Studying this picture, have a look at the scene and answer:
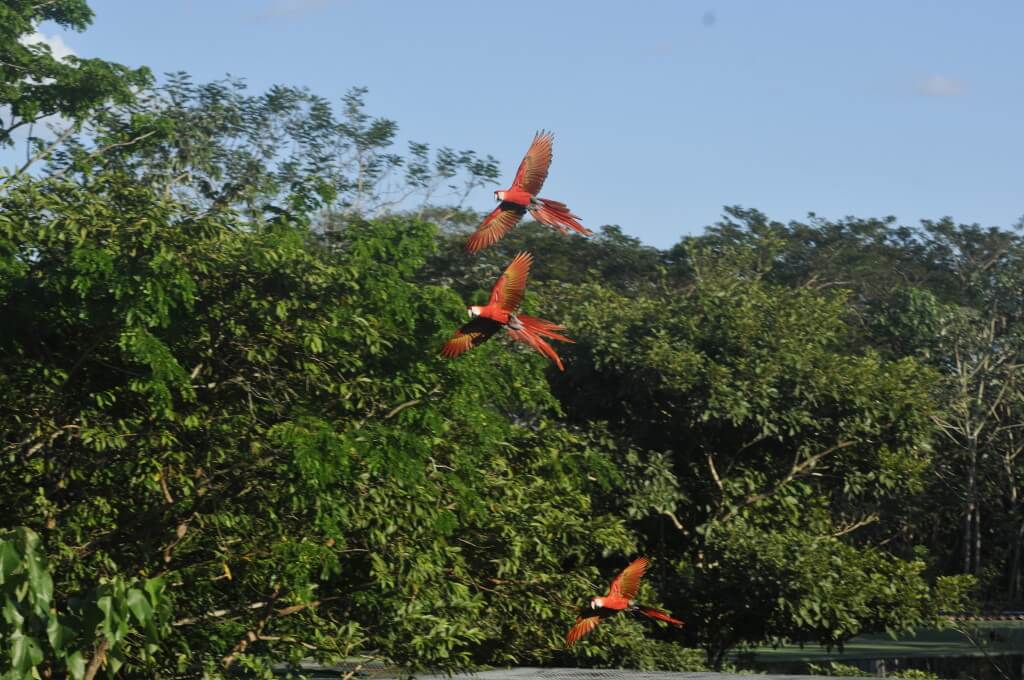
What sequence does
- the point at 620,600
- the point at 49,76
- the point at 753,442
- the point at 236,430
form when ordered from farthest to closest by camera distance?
the point at 49,76 → the point at 753,442 → the point at 236,430 → the point at 620,600

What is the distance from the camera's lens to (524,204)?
509 centimetres

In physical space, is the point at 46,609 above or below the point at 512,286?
below

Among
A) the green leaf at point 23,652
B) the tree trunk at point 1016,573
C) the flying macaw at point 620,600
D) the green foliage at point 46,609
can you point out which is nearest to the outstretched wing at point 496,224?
the green foliage at point 46,609

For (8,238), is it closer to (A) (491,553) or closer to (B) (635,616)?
(A) (491,553)

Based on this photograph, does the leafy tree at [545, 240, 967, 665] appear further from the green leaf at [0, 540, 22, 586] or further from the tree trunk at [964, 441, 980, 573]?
the tree trunk at [964, 441, 980, 573]

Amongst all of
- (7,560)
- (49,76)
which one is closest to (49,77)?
(49,76)

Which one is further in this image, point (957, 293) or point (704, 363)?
point (957, 293)

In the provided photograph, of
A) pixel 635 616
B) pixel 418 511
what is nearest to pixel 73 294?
pixel 418 511

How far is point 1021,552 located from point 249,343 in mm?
27606

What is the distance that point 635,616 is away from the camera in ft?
42.3

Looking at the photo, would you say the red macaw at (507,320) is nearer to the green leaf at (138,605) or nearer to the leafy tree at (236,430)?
the green leaf at (138,605)

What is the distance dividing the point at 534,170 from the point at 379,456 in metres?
3.45

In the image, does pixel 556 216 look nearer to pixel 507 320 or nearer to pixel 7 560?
pixel 507 320

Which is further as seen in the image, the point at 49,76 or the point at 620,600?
the point at 49,76
